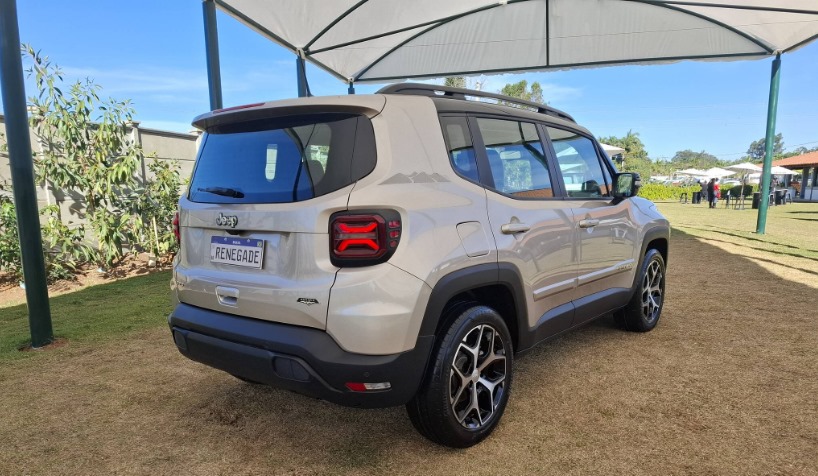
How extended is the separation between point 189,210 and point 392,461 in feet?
5.55

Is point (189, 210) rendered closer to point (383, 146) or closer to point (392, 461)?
point (383, 146)

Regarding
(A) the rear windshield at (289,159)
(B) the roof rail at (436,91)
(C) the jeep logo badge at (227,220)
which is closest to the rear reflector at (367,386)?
(A) the rear windshield at (289,159)

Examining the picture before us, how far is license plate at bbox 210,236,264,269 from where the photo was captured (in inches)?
89.4

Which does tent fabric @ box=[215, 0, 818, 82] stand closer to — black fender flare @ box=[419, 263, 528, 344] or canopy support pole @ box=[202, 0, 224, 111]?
canopy support pole @ box=[202, 0, 224, 111]

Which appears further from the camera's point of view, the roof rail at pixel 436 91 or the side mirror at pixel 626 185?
the side mirror at pixel 626 185

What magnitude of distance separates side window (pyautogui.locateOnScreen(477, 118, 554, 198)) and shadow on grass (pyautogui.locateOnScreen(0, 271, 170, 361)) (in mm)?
3982

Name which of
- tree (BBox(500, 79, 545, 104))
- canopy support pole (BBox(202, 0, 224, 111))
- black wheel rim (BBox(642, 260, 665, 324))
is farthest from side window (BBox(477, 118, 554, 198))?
tree (BBox(500, 79, 545, 104))

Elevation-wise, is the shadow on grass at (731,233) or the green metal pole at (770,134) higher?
the green metal pole at (770,134)

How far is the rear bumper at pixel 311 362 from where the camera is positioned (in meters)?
2.04

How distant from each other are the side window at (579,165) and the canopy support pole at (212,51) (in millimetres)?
4432

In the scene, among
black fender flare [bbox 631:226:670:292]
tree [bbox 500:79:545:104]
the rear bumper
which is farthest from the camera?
tree [bbox 500:79:545:104]

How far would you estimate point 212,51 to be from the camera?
590 centimetres

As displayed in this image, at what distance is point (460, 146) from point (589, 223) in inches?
51.1

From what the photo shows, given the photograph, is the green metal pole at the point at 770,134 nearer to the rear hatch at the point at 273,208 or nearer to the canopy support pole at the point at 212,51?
the canopy support pole at the point at 212,51
